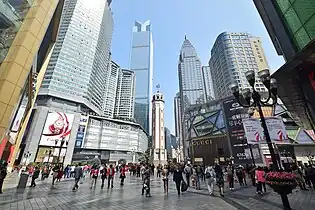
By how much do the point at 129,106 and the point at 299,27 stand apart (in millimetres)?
121382

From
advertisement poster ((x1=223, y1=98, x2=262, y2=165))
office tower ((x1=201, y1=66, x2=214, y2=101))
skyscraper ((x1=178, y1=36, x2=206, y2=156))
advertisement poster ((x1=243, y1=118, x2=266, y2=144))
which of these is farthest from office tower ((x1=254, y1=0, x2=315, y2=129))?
office tower ((x1=201, y1=66, x2=214, y2=101))

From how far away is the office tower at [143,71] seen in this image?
503ft

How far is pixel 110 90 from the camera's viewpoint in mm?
119625

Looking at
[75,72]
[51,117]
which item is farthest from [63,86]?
[51,117]

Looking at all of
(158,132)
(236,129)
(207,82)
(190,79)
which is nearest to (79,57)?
(158,132)

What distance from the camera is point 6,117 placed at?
9.78 meters

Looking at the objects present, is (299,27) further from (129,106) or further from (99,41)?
(129,106)

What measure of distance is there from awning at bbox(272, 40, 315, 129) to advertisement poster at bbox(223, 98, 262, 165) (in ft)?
88.1

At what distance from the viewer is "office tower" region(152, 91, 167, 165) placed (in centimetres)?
6074

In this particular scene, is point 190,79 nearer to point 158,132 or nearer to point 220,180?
point 158,132

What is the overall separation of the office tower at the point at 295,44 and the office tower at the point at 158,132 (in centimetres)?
5412

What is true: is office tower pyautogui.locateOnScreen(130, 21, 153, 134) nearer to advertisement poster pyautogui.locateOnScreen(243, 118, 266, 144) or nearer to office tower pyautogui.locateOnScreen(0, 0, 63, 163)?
office tower pyautogui.locateOnScreen(0, 0, 63, 163)

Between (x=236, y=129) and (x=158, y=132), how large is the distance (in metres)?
31.6

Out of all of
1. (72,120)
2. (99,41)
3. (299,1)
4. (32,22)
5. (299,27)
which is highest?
(99,41)
